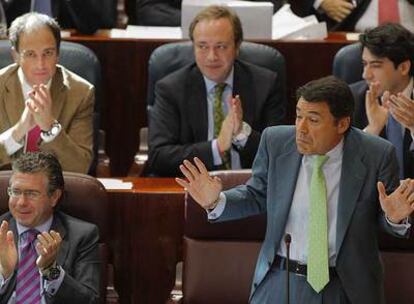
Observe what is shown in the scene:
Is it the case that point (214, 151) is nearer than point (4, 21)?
Yes

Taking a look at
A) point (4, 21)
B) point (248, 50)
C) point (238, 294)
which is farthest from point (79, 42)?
point (238, 294)

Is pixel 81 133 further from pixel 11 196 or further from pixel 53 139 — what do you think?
pixel 11 196

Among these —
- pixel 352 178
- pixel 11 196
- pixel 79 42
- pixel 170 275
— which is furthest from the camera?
pixel 79 42

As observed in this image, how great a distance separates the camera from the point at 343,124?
231cm

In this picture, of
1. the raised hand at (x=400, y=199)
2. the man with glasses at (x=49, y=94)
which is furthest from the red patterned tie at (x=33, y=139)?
the raised hand at (x=400, y=199)

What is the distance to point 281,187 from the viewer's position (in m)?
2.31

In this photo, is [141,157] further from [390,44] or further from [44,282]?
[44,282]

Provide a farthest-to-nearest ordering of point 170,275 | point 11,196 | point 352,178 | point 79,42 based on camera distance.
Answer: point 79,42
point 170,275
point 11,196
point 352,178

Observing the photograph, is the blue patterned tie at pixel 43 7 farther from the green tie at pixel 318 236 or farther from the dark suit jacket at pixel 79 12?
the green tie at pixel 318 236

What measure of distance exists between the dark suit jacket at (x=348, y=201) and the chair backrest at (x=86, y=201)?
32cm

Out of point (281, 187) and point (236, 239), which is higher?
point (281, 187)

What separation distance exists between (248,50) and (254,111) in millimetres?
214

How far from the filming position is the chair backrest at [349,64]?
10.2 feet

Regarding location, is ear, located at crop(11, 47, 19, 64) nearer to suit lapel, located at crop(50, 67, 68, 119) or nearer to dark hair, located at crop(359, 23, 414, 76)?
suit lapel, located at crop(50, 67, 68, 119)
